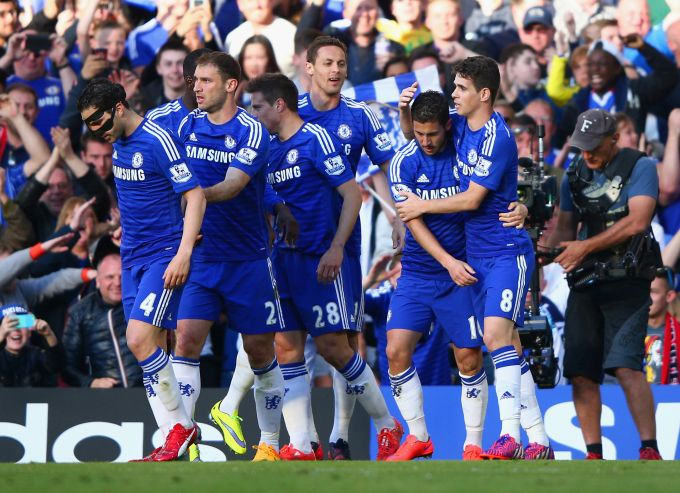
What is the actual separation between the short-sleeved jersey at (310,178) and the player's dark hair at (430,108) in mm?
691

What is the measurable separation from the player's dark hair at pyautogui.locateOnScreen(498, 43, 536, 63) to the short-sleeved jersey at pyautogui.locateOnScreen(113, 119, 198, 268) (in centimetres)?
569

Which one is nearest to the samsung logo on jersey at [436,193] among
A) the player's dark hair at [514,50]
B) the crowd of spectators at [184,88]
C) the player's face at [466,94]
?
the player's face at [466,94]

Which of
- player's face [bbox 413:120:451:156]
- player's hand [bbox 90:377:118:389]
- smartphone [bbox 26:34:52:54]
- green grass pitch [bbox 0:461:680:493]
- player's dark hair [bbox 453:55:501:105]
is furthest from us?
smartphone [bbox 26:34:52:54]

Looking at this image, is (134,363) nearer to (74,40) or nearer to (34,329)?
(34,329)

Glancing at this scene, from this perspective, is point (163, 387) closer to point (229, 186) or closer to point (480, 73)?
point (229, 186)

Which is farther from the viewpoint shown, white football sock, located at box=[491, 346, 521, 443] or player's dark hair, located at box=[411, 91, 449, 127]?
player's dark hair, located at box=[411, 91, 449, 127]

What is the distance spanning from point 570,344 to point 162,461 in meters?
3.47

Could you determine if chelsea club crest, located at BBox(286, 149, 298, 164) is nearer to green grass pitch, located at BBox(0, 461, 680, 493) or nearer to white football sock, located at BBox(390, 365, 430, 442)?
white football sock, located at BBox(390, 365, 430, 442)

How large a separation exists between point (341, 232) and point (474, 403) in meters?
1.49

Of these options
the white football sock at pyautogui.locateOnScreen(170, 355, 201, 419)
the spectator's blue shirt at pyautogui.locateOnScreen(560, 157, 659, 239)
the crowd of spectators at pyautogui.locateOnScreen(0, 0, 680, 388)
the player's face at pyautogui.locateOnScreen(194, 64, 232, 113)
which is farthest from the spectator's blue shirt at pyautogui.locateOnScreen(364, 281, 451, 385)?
the player's face at pyautogui.locateOnScreen(194, 64, 232, 113)

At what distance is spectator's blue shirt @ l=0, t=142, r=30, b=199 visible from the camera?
1306 cm

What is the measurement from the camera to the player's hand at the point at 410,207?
28.5 feet

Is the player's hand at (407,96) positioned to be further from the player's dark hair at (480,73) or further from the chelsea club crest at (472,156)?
the chelsea club crest at (472,156)

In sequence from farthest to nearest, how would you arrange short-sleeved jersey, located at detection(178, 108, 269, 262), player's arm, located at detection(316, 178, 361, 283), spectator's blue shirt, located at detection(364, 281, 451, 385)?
1. spectator's blue shirt, located at detection(364, 281, 451, 385)
2. player's arm, located at detection(316, 178, 361, 283)
3. short-sleeved jersey, located at detection(178, 108, 269, 262)
